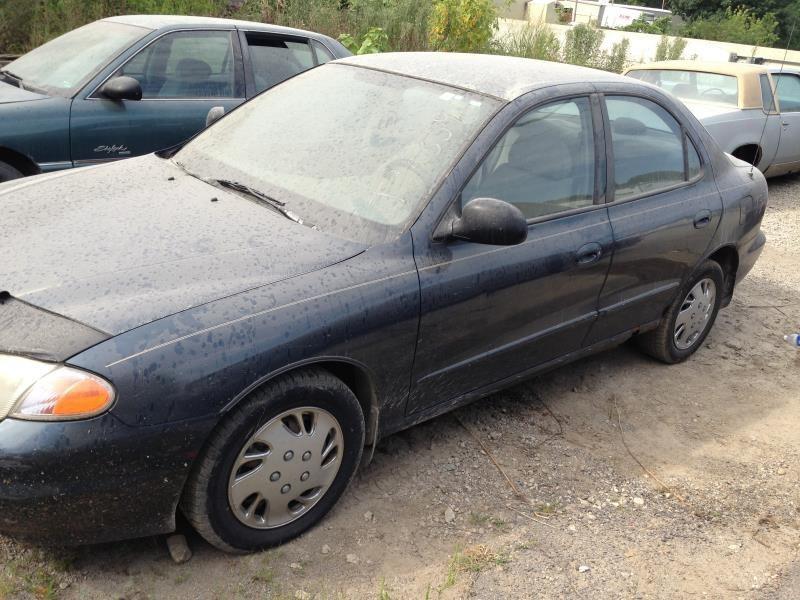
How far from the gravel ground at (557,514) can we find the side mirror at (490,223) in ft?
3.63

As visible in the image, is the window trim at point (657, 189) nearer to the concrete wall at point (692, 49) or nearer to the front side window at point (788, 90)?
the front side window at point (788, 90)

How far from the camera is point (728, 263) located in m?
4.89

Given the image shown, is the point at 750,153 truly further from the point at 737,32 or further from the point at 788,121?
the point at 737,32

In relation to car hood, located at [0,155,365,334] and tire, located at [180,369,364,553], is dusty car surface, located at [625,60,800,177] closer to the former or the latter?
car hood, located at [0,155,365,334]

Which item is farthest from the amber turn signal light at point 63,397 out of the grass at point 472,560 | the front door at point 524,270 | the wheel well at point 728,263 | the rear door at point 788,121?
the rear door at point 788,121

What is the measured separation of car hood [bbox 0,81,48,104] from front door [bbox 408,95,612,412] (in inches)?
151

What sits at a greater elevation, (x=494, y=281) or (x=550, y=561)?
(x=494, y=281)

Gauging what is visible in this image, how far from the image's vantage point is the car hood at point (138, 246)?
101 inches

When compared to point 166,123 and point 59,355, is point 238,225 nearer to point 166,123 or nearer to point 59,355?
point 59,355

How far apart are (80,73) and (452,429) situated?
13.3 feet

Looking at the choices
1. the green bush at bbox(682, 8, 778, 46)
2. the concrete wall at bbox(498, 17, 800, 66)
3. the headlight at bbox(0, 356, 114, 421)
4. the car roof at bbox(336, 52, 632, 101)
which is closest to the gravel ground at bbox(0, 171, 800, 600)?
the headlight at bbox(0, 356, 114, 421)

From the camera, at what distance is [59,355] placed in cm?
234

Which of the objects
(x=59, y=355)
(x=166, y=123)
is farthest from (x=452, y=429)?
(x=166, y=123)

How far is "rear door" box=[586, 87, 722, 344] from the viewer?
3922mm
